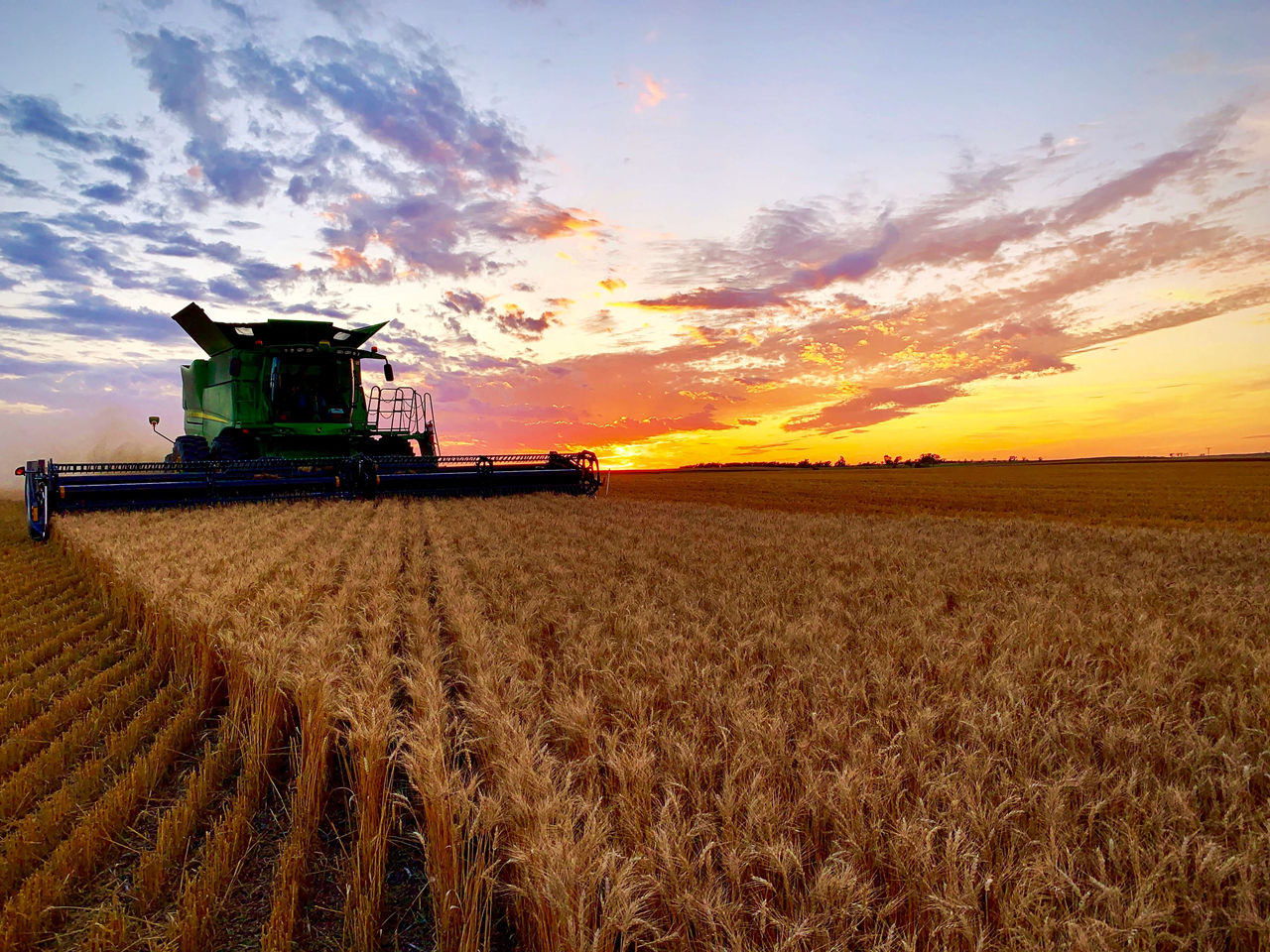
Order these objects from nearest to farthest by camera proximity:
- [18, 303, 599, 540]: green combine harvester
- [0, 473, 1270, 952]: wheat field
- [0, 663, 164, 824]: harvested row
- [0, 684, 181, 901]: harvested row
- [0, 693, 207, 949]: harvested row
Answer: [0, 473, 1270, 952]: wheat field → [0, 693, 207, 949]: harvested row → [0, 684, 181, 901]: harvested row → [0, 663, 164, 824]: harvested row → [18, 303, 599, 540]: green combine harvester

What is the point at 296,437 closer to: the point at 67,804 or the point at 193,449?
the point at 193,449

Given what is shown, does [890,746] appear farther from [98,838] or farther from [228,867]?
[98,838]

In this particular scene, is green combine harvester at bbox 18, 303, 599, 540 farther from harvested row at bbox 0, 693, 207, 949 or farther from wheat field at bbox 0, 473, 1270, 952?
harvested row at bbox 0, 693, 207, 949

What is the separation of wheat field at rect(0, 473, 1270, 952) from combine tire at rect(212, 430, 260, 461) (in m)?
9.43

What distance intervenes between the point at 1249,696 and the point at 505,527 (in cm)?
857

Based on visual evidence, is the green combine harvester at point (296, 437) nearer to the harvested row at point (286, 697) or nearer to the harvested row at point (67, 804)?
the harvested row at point (286, 697)

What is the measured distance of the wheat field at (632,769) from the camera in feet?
6.09

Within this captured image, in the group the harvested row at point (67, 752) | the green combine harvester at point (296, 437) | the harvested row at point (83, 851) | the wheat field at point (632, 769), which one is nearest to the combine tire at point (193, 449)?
the green combine harvester at point (296, 437)

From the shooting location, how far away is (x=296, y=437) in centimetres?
1520

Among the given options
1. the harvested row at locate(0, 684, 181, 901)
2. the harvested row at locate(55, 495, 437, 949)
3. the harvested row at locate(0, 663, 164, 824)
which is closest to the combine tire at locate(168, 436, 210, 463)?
the harvested row at locate(55, 495, 437, 949)

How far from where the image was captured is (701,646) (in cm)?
413

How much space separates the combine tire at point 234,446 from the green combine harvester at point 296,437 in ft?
0.08

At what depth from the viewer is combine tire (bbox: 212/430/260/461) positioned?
14.5m

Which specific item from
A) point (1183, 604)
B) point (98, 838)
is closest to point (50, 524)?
point (98, 838)
